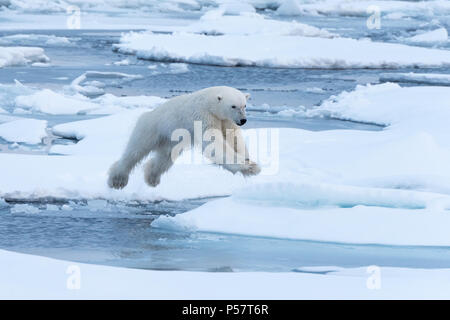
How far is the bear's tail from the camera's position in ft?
20.5

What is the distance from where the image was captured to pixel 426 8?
31438 millimetres

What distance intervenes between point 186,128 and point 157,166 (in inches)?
22.5

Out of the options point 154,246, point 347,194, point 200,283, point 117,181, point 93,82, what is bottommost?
point 200,283

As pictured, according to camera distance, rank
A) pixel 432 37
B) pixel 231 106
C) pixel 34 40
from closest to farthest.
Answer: pixel 231 106, pixel 34 40, pixel 432 37

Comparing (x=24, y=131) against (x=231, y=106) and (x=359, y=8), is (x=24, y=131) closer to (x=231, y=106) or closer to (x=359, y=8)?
(x=231, y=106)

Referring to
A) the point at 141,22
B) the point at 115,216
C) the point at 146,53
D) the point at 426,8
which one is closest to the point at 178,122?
the point at 115,216

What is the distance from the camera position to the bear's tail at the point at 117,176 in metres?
6.26

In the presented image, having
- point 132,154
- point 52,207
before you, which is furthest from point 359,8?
point 52,207

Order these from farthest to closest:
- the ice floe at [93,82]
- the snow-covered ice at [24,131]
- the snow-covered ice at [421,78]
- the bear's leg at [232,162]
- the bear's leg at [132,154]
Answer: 1. the snow-covered ice at [421,78]
2. the ice floe at [93,82]
3. the snow-covered ice at [24,131]
4. the bear's leg at [132,154]
5. the bear's leg at [232,162]

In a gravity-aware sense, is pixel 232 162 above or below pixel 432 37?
below

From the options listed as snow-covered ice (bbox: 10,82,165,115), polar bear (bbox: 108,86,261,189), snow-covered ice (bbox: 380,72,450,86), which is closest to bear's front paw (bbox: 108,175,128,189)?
polar bear (bbox: 108,86,261,189)

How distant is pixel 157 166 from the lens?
6230 millimetres

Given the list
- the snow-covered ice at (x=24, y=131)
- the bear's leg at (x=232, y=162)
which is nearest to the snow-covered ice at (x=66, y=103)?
the snow-covered ice at (x=24, y=131)

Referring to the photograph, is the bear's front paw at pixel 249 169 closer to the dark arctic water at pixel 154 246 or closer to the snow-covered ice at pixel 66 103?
the dark arctic water at pixel 154 246
